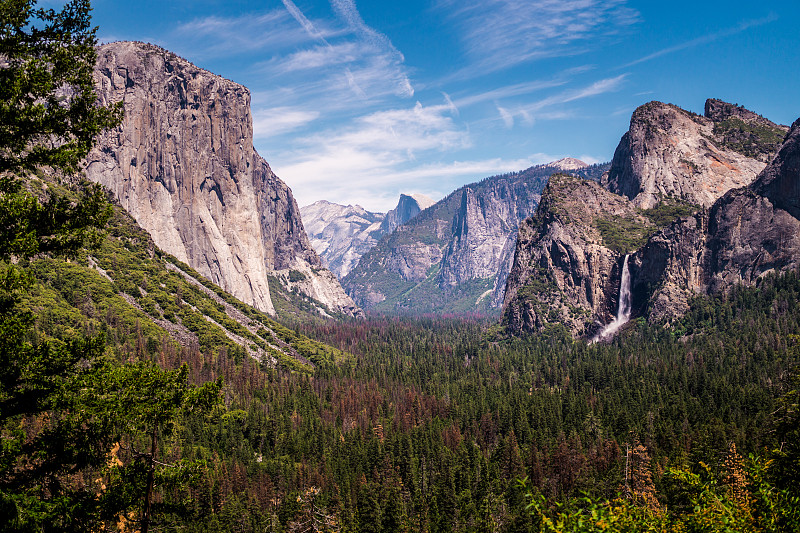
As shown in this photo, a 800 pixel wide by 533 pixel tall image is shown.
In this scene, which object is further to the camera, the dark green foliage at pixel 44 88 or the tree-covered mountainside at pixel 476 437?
the tree-covered mountainside at pixel 476 437

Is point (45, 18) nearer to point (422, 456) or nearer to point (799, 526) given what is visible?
point (799, 526)

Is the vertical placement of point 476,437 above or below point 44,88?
below

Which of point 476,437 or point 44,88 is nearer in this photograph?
point 44,88

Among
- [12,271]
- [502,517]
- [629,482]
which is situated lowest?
[502,517]

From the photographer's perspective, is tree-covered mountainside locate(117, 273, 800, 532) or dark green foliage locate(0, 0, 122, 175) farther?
tree-covered mountainside locate(117, 273, 800, 532)

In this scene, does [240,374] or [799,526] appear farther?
[240,374]

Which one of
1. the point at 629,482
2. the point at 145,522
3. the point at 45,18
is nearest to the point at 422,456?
the point at 629,482

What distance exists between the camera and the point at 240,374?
15375 centimetres

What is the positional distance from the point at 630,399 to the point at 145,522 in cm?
13557

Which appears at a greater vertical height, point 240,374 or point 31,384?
point 31,384

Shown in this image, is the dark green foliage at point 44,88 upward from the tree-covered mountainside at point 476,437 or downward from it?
upward

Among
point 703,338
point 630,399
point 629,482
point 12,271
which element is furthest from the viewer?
point 703,338

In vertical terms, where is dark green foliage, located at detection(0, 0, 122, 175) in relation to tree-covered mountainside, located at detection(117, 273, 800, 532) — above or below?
above

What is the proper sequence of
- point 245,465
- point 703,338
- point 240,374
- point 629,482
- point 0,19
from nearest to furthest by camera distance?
point 0,19, point 629,482, point 245,465, point 240,374, point 703,338
